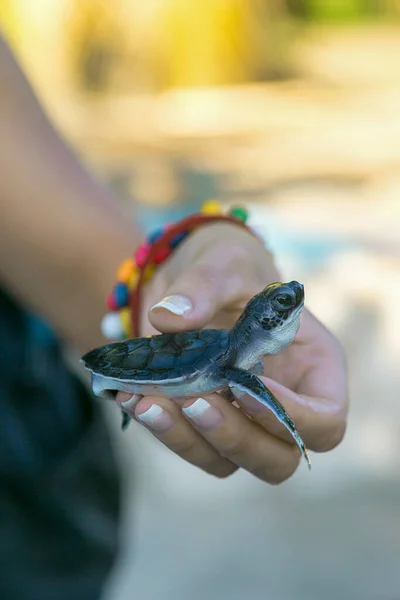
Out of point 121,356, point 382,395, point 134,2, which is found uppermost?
point 121,356

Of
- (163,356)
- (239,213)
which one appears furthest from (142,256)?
(163,356)

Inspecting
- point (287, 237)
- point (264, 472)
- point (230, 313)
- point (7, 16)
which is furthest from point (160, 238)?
point (7, 16)

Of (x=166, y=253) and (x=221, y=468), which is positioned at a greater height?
(x=166, y=253)

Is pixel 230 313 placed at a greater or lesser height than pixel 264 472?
greater

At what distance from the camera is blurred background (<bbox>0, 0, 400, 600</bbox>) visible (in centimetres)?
185

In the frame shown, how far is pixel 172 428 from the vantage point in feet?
2.42

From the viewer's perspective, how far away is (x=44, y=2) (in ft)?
15.9

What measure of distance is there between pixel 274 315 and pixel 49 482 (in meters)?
0.43

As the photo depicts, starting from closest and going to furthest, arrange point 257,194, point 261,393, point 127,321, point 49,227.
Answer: point 261,393, point 127,321, point 49,227, point 257,194

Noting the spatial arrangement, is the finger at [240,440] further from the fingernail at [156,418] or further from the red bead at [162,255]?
the red bead at [162,255]

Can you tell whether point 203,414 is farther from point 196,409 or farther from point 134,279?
point 134,279

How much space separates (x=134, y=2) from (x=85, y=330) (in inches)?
174

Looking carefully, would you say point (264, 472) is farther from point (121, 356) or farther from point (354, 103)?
point (354, 103)

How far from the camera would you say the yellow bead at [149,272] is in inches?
38.0
